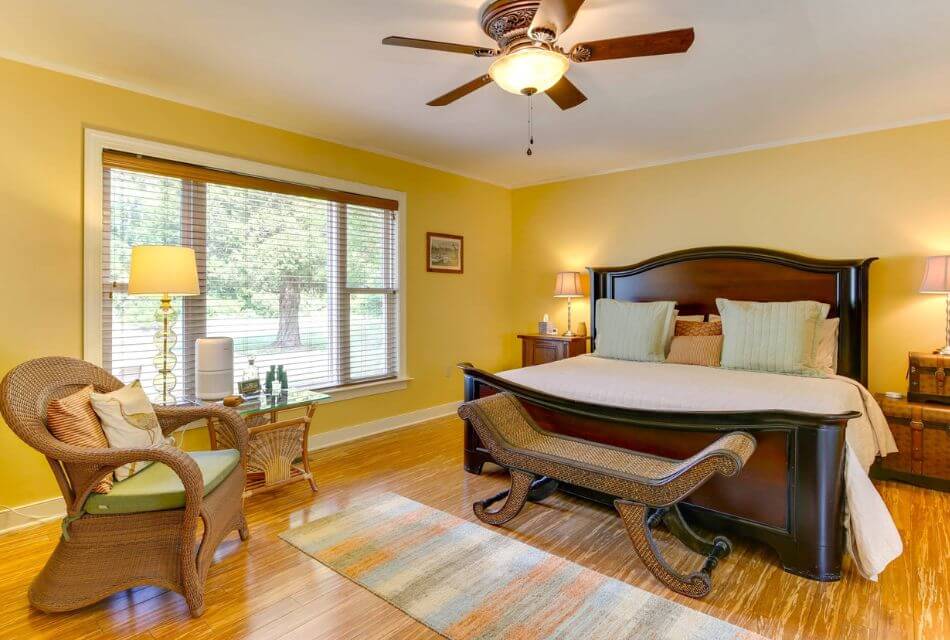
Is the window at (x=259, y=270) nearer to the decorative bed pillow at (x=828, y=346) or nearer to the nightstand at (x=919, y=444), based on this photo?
the decorative bed pillow at (x=828, y=346)

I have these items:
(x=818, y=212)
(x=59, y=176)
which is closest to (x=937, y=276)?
(x=818, y=212)

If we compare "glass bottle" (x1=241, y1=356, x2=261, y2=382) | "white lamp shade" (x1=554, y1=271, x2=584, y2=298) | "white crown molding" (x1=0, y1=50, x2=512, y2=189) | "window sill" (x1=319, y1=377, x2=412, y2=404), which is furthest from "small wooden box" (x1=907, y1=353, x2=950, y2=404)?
"glass bottle" (x1=241, y1=356, x2=261, y2=382)

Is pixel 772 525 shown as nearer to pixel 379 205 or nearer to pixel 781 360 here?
pixel 781 360

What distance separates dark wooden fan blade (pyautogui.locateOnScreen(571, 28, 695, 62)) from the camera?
1942 mm

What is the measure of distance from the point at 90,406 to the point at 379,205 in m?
2.87

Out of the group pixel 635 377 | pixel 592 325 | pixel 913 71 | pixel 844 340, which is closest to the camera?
pixel 913 71

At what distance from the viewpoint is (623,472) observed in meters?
2.24

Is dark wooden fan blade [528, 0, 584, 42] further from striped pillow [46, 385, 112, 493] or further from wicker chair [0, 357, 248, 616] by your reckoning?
striped pillow [46, 385, 112, 493]

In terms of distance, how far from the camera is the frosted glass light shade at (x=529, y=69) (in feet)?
6.80

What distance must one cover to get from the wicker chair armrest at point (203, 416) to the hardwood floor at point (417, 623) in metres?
0.57

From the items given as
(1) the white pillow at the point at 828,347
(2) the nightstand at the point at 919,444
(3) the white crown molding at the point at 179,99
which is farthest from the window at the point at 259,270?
(2) the nightstand at the point at 919,444

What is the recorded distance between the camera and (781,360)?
3270 mm

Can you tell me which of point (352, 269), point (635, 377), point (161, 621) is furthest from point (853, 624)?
point (352, 269)

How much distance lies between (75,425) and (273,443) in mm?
1229
